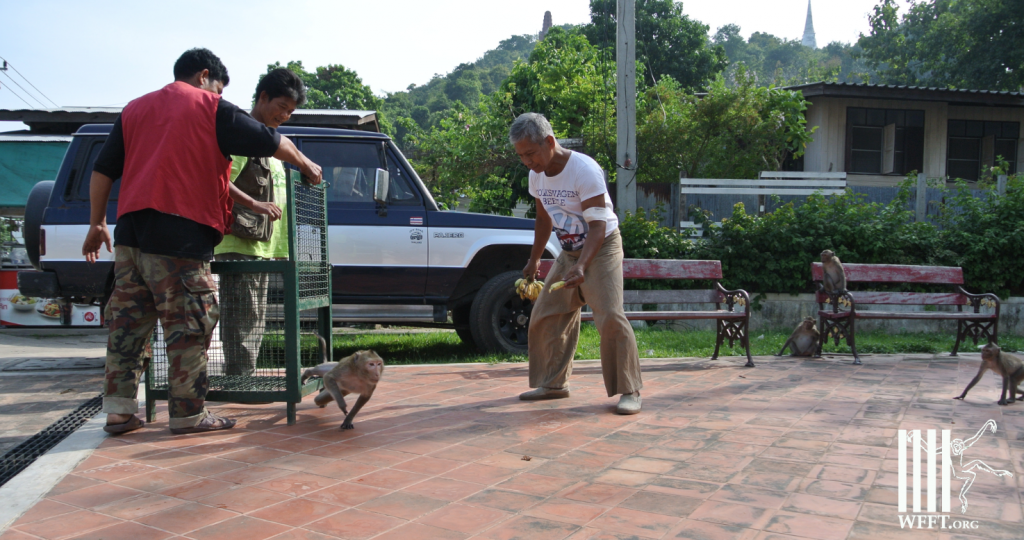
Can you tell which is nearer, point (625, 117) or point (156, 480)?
point (156, 480)

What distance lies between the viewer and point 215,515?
7.89 ft

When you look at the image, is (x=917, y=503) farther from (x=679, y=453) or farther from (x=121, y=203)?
(x=121, y=203)

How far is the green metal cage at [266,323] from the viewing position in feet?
12.0

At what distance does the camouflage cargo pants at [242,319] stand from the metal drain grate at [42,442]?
89 centimetres

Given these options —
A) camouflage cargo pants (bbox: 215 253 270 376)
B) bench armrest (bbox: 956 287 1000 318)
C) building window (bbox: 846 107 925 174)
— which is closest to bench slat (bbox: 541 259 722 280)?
bench armrest (bbox: 956 287 1000 318)

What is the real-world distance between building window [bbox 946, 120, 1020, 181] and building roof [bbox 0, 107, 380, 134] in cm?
1439

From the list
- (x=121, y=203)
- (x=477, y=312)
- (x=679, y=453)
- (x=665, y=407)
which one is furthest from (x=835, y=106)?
(x=121, y=203)

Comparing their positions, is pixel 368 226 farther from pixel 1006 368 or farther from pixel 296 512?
pixel 1006 368

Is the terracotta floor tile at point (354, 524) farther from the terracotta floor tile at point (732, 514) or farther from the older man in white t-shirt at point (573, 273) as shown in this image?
the older man in white t-shirt at point (573, 273)

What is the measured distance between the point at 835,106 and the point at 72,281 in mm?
15844

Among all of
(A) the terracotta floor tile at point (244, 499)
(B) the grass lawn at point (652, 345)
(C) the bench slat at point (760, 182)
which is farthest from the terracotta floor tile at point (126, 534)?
(C) the bench slat at point (760, 182)

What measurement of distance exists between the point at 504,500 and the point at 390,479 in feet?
1.74

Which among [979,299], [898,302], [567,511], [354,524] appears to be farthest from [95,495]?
[979,299]

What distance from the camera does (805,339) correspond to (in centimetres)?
689
